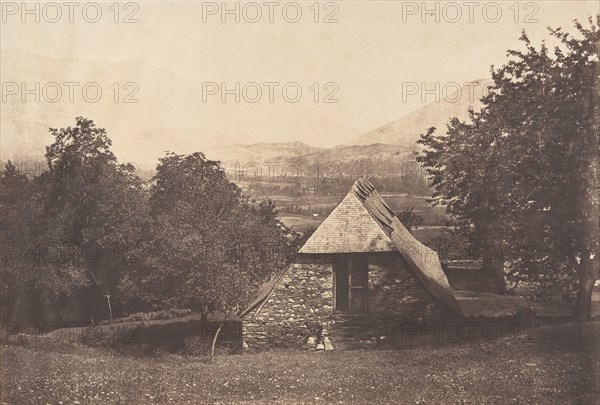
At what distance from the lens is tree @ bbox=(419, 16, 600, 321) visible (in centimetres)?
2073

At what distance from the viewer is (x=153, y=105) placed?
3297cm

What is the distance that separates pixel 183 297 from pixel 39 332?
16774 millimetres

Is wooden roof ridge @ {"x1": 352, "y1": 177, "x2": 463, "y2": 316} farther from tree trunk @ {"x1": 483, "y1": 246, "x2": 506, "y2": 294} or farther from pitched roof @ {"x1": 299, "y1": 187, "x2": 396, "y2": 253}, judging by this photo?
tree trunk @ {"x1": 483, "y1": 246, "x2": 506, "y2": 294}

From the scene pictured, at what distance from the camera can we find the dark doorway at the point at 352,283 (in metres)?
23.2

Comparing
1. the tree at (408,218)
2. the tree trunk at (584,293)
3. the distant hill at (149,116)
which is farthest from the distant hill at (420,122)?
the tree trunk at (584,293)

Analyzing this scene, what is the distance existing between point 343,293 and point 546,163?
9.33 m

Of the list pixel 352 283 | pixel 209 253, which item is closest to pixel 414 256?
pixel 352 283

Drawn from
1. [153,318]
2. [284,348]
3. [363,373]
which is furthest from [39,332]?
[363,373]

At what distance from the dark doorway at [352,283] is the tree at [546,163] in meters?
6.00

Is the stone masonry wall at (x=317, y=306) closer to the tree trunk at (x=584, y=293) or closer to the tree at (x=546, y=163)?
the tree at (x=546, y=163)

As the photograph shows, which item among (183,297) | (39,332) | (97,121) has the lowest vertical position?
(39,332)

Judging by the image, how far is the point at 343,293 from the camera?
23.4m

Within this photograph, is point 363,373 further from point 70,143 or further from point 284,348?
point 70,143

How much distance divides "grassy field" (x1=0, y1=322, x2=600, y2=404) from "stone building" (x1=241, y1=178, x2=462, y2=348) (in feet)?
9.02
